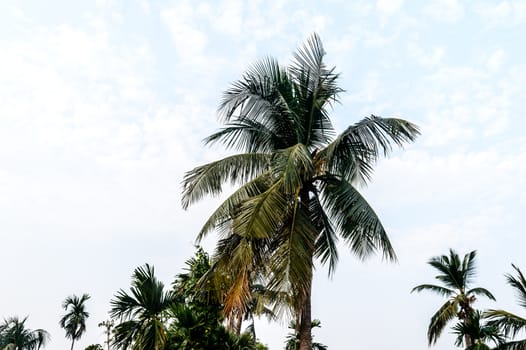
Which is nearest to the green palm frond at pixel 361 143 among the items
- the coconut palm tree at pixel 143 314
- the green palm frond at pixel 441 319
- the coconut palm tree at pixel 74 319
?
the coconut palm tree at pixel 143 314

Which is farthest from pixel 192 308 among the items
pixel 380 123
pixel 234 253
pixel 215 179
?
pixel 380 123

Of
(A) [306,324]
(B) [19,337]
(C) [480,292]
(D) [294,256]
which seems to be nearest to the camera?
(D) [294,256]

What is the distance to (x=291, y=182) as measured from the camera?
10188mm

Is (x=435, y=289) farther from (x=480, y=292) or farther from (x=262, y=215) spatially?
(x=262, y=215)

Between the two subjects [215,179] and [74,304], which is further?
[74,304]

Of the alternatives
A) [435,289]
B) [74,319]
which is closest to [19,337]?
[74,319]

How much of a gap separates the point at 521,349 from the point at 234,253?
861 cm

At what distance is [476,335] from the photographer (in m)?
14.4

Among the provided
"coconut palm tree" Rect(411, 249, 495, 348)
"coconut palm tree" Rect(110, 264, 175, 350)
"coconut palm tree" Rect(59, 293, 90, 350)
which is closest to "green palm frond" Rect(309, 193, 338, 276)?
"coconut palm tree" Rect(110, 264, 175, 350)

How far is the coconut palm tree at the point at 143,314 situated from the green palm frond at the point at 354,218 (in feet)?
16.6

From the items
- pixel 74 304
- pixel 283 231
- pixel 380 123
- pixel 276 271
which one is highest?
pixel 74 304

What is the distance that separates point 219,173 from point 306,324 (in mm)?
4275

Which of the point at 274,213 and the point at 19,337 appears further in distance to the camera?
the point at 19,337

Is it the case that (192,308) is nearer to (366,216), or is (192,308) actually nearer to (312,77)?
(366,216)
